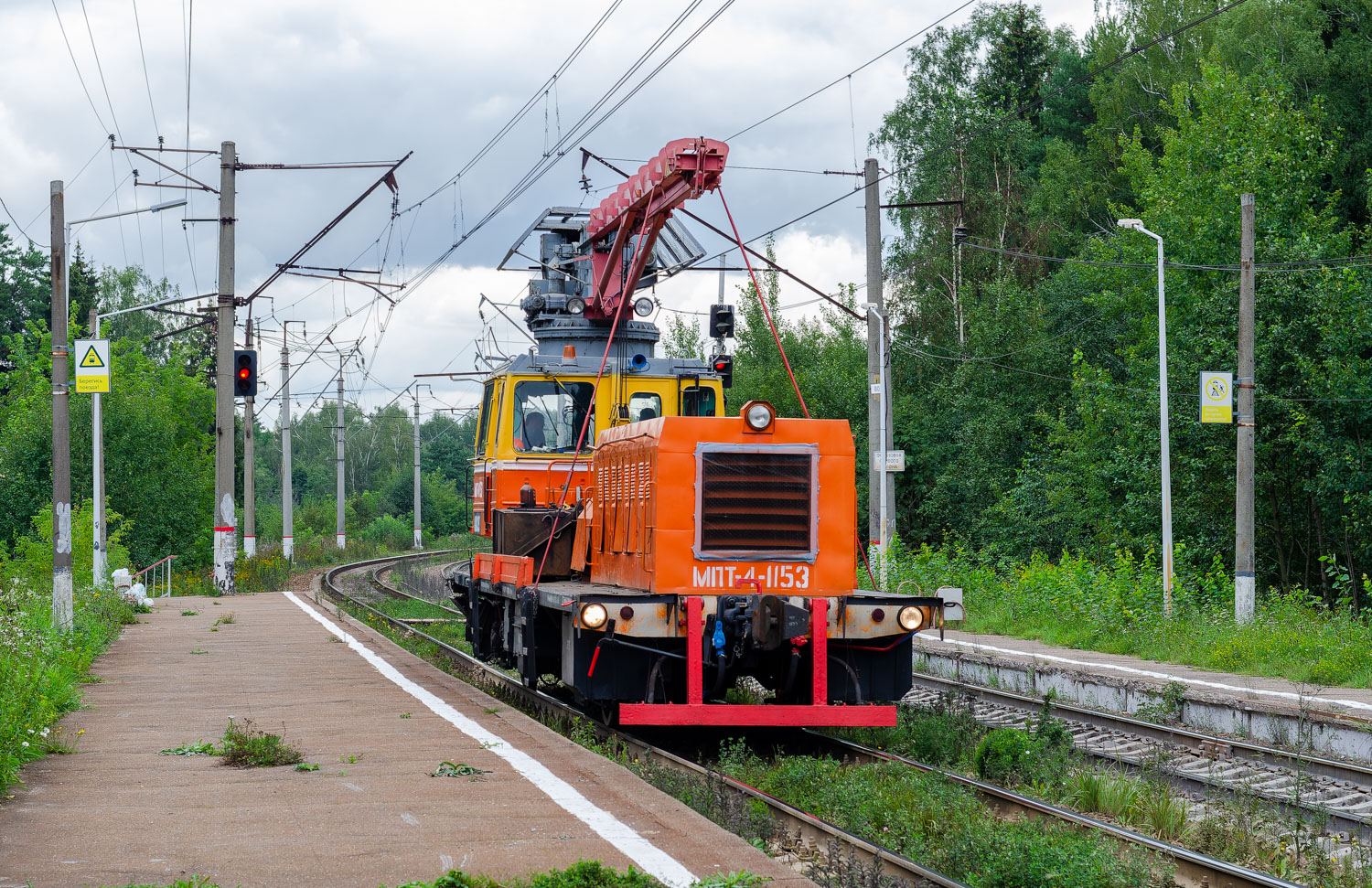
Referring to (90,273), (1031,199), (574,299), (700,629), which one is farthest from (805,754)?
(90,273)

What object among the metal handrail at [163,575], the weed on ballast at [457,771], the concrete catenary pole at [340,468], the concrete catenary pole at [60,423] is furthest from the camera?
the concrete catenary pole at [340,468]

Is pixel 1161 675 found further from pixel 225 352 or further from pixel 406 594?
pixel 406 594

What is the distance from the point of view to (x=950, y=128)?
4653 cm

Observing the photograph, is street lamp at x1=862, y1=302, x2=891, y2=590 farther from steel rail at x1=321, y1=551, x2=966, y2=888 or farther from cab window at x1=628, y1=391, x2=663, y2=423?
cab window at x1=628, y1=391, x2=663, y2=423

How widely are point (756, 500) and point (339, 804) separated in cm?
425

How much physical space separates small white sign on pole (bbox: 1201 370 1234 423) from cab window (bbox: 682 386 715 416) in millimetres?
11103

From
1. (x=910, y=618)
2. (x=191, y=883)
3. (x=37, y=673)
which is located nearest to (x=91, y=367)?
(x=37, y=673)

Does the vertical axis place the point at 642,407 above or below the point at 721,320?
below

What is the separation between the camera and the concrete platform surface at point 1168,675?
12.8 m

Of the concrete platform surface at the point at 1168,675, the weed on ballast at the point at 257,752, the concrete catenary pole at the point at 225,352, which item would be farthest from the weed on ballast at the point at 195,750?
the concrete catenary pole at the point at 225,352

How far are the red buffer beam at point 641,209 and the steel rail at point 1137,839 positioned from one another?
503 cm

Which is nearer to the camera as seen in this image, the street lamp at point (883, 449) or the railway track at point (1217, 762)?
the railway track at point (1217, 762)

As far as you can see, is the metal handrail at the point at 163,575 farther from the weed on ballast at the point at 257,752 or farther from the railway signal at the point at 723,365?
the weed on ballast at the point at 257,752

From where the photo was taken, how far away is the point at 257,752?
29.7 ft
